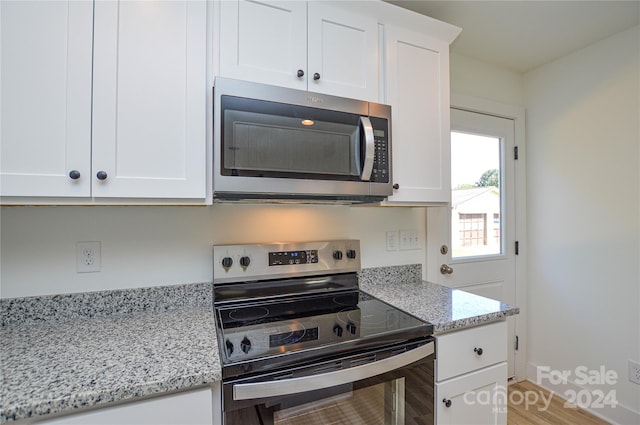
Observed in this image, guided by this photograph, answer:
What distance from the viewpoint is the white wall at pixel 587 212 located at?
184 centimetres

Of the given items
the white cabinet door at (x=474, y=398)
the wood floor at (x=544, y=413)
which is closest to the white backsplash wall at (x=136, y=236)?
the white cabinet door at (x=474, y=398)

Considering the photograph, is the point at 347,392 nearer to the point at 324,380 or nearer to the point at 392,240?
the point at 324,380

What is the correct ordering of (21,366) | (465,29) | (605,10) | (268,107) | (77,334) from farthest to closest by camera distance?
(465,29) → (605,10) → (268,107) → (77,334) → (21,366)

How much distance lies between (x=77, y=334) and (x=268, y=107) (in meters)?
1.02

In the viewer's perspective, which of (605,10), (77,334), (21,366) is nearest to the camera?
(21,366)

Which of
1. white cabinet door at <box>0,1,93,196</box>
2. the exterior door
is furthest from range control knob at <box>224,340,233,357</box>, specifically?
the exterior door

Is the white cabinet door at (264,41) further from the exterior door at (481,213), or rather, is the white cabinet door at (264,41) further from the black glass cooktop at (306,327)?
the exterior door at (481,213)

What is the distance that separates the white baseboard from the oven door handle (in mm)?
1717

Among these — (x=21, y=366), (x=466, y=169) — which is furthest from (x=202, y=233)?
(x=466, y=169)

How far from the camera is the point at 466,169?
2.20 metres

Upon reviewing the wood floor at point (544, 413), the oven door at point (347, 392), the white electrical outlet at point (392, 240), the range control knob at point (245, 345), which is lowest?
the wood floor at point (544, 413)

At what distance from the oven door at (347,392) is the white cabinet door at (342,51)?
1.05 metres

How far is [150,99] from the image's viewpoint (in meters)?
1.07

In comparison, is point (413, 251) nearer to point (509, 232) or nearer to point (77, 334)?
point (509, 232)
